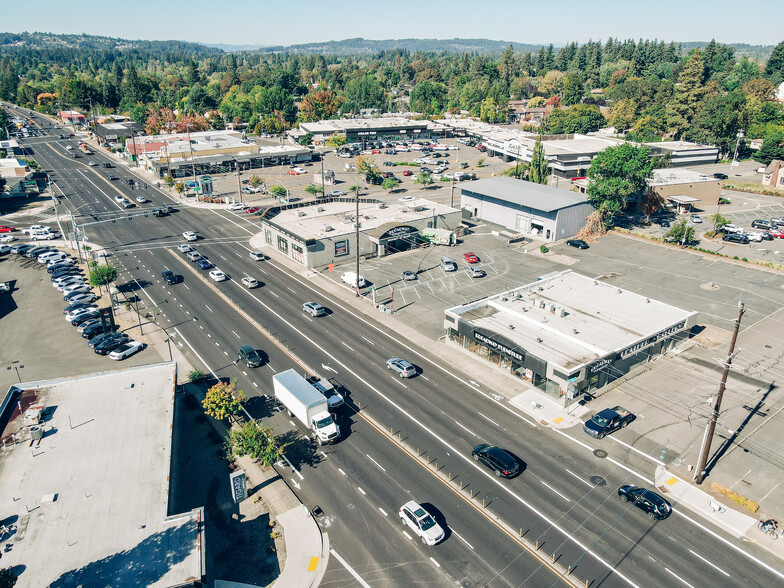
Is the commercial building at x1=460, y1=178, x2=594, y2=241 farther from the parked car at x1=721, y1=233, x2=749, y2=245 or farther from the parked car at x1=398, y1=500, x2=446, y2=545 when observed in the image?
the parked car at x1=398, y1=500, x2=446, y2=545

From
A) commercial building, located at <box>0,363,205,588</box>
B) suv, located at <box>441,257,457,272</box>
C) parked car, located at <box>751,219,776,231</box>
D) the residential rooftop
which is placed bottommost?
commercial building, located at <box>0,363,205,588</box>

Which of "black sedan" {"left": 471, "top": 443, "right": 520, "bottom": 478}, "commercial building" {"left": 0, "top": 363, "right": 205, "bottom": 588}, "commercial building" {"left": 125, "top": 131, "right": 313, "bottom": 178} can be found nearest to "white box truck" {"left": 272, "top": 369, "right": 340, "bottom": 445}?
"commercial building" {"left": 0, "top": 363, "right": 205, "bottom": 588}

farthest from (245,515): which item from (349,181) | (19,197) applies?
(19,197)

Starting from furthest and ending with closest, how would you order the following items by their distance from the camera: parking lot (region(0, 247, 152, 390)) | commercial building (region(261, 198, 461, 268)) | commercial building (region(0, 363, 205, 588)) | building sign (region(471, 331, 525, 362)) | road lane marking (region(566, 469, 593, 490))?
commercial building (region(261, 198, 461, 268))
parking lot (region(0, 247, 152, 390))
building sign (region(471, 331, 525, 362))
road lane marking (region(566, 469, 593, 490))
commercial building (region(0, 363, 205, 588))

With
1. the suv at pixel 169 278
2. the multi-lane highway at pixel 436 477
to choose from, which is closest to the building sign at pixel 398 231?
the multi-lane highway at pixel 436 477

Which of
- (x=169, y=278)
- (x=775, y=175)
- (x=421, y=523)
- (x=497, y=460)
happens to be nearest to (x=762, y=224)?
(x=775, y=175)

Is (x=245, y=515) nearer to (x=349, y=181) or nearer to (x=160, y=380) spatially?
(x=160, y=380)

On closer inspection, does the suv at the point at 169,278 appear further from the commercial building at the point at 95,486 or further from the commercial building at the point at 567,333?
the commercial building at the point at 567,333
